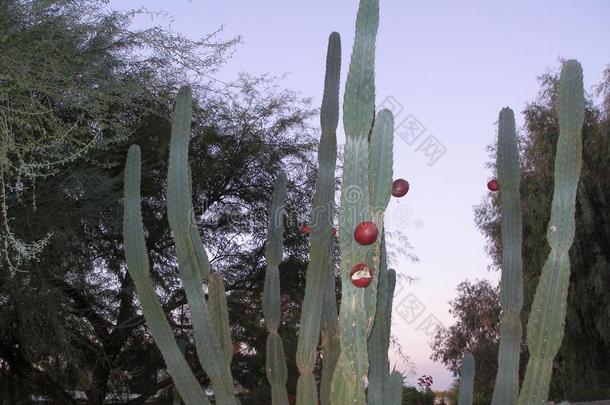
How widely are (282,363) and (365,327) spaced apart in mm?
1378

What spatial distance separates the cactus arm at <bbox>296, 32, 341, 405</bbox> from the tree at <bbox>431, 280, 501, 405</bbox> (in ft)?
34.4

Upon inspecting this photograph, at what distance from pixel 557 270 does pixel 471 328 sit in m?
12.1

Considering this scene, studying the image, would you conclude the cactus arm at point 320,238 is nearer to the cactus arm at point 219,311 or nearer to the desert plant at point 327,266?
the desert plant at point 327,266

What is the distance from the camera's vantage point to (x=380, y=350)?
3381mm

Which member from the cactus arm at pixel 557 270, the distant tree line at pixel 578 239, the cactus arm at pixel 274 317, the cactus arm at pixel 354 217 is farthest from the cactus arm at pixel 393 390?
the distant tree line at pixel 578 239

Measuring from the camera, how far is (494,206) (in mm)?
12391

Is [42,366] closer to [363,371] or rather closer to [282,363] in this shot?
[282,363]

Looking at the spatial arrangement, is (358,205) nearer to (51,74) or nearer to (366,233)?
(366,233)

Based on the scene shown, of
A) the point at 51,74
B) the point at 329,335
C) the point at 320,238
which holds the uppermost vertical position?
the point at 51,74

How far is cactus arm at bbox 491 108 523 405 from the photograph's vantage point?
3217 millimetres

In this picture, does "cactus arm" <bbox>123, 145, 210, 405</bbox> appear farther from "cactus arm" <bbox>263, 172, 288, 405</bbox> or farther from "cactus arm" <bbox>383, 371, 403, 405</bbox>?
"cactus arm" <bbox>383, 371, 403, 405</bbox>

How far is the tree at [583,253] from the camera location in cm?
1052

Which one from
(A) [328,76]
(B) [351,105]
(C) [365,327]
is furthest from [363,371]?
(A) [328,76]

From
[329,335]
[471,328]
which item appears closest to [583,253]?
[471,328]
